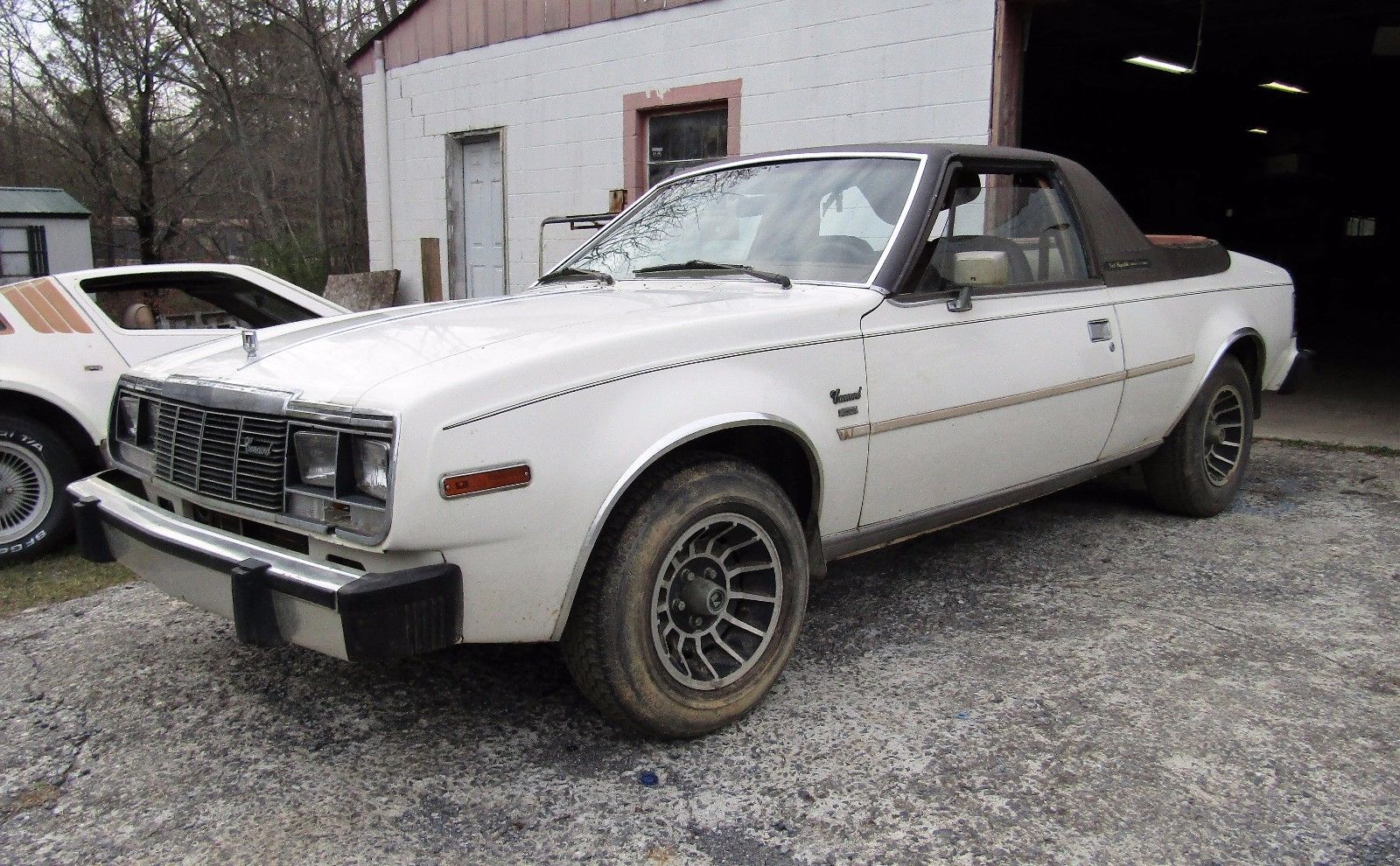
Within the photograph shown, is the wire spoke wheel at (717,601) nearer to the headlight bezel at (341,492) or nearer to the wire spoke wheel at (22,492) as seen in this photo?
the headlight bezel at (341,492)

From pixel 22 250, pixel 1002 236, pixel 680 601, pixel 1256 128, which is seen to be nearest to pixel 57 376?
pixel 680 601

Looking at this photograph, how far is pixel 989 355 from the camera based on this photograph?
3654 mm

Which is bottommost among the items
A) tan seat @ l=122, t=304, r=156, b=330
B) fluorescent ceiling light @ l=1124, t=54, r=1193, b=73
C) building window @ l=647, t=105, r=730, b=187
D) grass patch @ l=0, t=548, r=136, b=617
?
grass patch @ l=0, t=548, r=136, b=617

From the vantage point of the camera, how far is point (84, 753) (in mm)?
2943

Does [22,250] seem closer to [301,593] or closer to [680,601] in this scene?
[301,593]

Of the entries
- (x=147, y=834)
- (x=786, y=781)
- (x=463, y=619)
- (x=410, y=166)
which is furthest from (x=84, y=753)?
(x=410, y=166)

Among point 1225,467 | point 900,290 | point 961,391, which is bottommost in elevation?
point 1225,467

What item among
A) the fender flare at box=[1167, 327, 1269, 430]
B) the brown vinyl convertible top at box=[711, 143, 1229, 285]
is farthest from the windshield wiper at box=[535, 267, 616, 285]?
the fender flare at box=[1167, 327, 1269, 430]

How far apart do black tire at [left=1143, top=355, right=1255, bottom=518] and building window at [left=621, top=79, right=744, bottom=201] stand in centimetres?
487

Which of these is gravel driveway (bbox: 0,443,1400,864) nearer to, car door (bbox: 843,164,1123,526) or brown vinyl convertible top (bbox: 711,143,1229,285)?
car door (bbox: 843,164,1123,526)

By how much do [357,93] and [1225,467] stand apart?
18.3 metres

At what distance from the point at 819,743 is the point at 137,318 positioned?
3.93 meters

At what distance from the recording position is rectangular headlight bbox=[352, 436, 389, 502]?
244 centimetres

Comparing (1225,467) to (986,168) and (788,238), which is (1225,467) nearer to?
(986,168)
